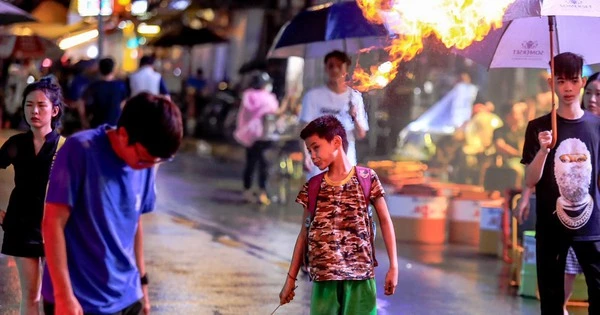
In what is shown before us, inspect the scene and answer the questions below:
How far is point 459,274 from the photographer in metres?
10.7

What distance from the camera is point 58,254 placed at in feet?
14.3

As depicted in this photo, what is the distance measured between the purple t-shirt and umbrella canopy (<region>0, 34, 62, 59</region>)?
696 inches

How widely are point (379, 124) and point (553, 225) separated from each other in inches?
563

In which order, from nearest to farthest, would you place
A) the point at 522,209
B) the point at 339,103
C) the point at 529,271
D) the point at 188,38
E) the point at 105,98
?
the point at 522,209 < the point at 339,103 < the point at 529,271 < the point at 105,98 < the point at 188,38

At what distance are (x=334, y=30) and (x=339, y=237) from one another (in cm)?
343

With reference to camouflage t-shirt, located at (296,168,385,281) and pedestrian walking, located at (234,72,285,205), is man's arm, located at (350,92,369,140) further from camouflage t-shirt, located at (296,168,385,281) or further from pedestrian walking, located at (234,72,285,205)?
pedestrian walking, located at (234,72,285,205)

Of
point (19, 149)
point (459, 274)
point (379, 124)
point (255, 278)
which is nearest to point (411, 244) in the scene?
point (459, 274)

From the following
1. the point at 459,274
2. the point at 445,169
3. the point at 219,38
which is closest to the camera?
the point at 459,274

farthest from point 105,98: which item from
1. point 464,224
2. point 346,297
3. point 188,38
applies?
point 188,38

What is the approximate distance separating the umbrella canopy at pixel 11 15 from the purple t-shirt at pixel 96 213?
22.3 ft

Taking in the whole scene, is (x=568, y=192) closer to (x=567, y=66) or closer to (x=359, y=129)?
(x=567, y=66)

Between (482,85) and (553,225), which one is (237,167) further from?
(553,225)

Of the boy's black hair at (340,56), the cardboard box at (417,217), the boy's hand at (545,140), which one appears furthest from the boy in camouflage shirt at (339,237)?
the cardboard box at (417,217)

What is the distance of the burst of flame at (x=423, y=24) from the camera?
749 cm
